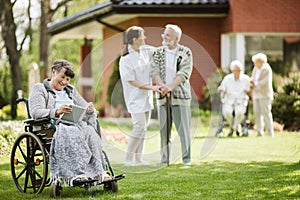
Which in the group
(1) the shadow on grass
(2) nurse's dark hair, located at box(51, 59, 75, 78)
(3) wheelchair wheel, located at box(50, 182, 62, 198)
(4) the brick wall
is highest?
(4) the brick wall

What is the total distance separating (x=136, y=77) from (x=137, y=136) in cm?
73

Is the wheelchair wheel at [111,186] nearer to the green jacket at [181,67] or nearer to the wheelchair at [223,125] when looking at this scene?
the green jacket at [181,67]

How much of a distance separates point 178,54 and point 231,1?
8.61 metres

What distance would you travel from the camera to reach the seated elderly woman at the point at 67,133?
6730 millimetres

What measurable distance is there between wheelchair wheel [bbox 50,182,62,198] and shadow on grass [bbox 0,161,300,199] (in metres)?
0.08

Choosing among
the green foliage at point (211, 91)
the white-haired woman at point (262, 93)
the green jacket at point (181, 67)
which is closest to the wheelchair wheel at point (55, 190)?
the green jacket at point (181, 67)

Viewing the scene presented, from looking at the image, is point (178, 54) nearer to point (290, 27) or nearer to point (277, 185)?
point (277, 185)

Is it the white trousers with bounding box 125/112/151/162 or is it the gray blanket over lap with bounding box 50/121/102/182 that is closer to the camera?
the gray blanket over lap with bounding box 50/121/102/182

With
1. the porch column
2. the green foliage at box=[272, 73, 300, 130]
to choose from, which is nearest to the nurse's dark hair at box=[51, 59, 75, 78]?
the green foliage at box=[272, 73, 300, 130]

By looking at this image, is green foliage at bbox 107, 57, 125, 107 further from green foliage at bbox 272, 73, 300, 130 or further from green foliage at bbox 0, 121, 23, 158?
green foliage at bbox 0, 121, 23, 158

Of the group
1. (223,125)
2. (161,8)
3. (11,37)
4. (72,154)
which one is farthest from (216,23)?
(72,154)

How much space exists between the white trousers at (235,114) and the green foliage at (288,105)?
1.71 m

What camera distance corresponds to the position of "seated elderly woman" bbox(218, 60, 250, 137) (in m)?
13.9

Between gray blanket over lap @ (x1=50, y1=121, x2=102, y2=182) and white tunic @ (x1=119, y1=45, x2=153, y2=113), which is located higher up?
white tunic @ (x1=119, y1=45, x2=153, y2=113)
